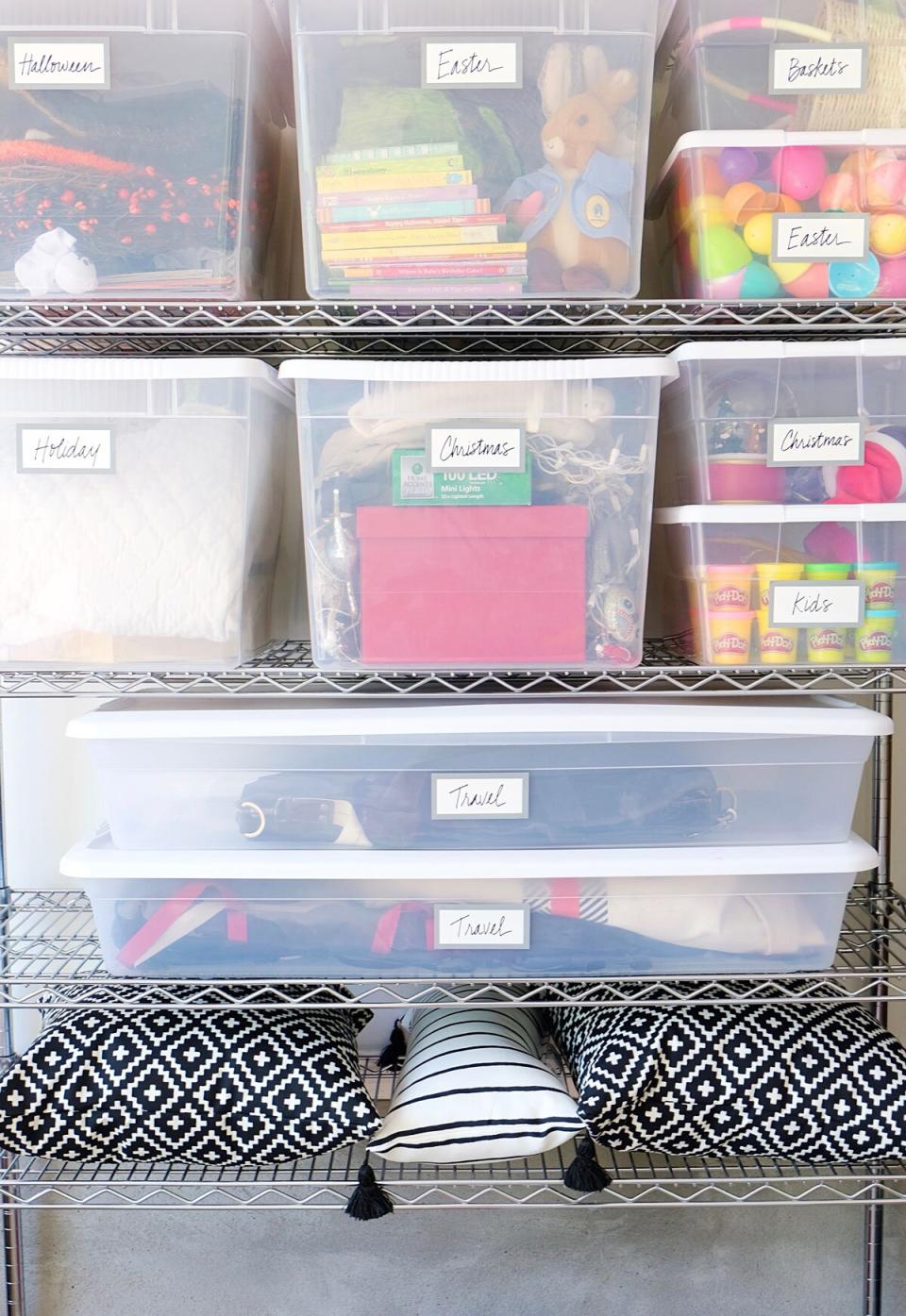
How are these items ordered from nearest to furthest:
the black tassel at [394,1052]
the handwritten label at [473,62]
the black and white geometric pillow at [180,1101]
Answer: the handwritten label at [473,62]
the black and white geometric pillow at [180,1101]
the black tassel at [394,1052]

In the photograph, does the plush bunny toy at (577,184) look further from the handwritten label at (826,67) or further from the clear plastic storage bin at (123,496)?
the clear plastic storage bin at (123,496)

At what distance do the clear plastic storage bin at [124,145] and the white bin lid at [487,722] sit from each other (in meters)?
0.46

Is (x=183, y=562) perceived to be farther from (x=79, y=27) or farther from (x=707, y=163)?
(x=707, y=163)

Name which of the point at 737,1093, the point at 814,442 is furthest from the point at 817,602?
the point at 737,1093

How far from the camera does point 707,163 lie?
3.35 ft

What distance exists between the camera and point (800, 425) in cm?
103

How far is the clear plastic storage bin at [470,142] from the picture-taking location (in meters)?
0.96

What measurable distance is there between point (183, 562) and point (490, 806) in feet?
1.42

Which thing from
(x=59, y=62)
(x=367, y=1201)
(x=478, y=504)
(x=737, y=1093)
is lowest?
(x=367, y=1201)

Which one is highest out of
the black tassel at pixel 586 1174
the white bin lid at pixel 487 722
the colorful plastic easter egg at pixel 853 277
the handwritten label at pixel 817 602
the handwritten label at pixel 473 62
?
the handwritten label at pixel 473 62

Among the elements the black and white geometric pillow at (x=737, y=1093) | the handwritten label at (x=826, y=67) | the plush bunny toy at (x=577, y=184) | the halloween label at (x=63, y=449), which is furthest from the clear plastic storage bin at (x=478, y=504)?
the black and white geometric pillow at (x=737, y=1093)

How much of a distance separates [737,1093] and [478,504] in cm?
72

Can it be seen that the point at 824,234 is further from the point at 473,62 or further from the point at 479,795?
the point at 479,795

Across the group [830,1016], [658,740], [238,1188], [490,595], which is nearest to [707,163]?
[490,595]
